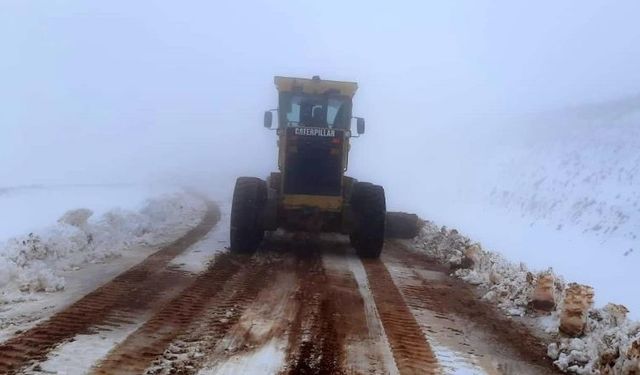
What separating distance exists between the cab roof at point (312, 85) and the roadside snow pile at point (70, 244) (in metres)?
3.42

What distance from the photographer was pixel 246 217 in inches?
364

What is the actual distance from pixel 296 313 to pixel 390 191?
27.1m

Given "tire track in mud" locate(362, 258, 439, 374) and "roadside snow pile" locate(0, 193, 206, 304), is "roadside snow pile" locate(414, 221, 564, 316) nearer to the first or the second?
"tire track in mud" locate(362, 258, 439, 374)

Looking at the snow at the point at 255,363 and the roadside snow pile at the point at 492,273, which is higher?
the snow at the point at 255,363

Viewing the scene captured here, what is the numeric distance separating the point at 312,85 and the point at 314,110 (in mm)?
448

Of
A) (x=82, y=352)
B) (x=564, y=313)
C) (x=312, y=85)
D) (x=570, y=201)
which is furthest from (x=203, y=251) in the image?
(x=570, y=201)

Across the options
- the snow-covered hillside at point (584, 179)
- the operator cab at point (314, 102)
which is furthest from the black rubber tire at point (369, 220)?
the snow-covered hillside at point (584, 179)

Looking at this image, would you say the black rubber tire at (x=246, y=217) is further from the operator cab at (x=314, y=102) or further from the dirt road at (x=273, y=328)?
the operator cab at (x=314, y=102)

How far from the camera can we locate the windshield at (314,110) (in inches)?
421

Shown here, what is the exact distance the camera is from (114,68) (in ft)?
308

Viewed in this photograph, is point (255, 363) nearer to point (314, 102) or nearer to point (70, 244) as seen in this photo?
point (70, 244)

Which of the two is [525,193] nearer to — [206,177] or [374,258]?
[374,258]

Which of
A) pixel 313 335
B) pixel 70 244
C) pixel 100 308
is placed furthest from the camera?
pixel 70 244

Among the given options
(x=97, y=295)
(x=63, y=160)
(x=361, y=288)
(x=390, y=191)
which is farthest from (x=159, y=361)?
(x=63, y=160)
